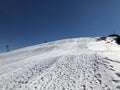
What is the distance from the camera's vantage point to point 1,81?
34.3 ft

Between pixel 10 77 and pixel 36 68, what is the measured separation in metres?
2.18

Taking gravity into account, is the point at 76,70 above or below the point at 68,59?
below

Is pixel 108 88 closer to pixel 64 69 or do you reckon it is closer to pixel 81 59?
pixel 64 69

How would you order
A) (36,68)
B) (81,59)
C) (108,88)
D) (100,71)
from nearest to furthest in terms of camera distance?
1. (108,88)
2. (100,71)
3. (36,68)
4. (81,59)

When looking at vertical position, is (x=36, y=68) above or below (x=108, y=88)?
above

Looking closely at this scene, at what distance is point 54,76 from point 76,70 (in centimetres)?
177

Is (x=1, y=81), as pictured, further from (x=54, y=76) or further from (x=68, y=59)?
(x=68, y=59)

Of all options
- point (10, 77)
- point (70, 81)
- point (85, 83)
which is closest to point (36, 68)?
point (10, 77)

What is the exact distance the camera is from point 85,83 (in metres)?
8.88

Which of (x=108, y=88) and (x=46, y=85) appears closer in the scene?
(x=108, y=88)

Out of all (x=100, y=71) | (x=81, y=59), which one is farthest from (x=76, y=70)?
(x=81, y=59)

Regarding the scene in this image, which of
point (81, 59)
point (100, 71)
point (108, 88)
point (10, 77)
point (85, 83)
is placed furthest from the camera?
point (81, 59)

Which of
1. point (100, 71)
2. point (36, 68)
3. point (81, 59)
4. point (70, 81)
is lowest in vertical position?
point (70, 81)

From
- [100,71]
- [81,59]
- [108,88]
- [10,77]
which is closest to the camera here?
[108,88]
